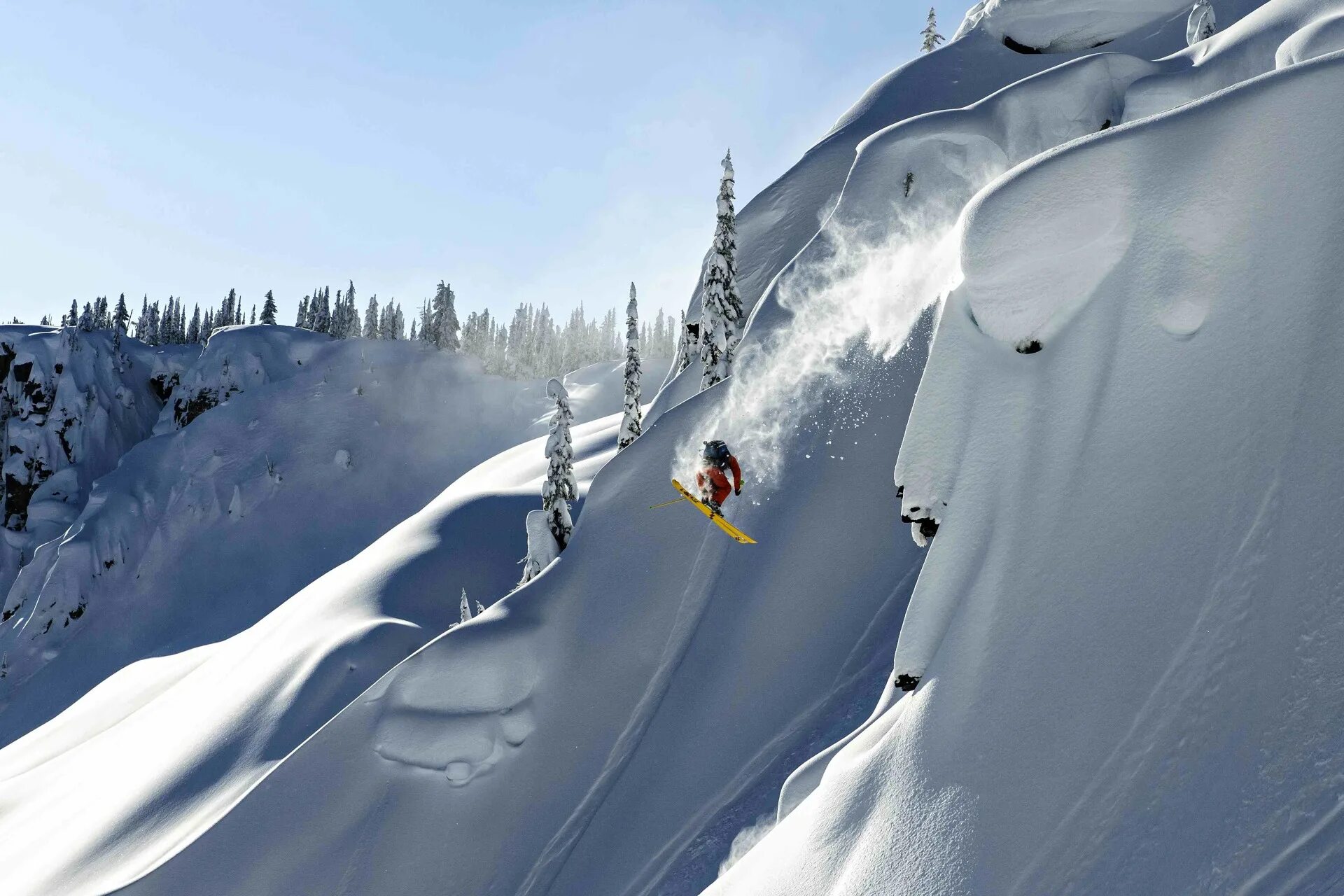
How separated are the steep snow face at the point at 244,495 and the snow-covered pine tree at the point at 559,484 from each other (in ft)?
118

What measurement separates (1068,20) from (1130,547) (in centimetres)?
3518

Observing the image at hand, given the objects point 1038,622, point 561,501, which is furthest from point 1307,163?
point 561,501

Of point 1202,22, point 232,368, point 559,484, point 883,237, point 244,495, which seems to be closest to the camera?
point 883,237

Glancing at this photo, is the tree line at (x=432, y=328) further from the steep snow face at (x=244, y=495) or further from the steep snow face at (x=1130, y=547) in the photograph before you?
the steep snow face at (x=1130, y=547)

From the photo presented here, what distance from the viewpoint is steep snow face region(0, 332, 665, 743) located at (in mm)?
57219

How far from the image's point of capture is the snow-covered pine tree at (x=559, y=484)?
1108 inches

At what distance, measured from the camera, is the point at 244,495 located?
65688mm

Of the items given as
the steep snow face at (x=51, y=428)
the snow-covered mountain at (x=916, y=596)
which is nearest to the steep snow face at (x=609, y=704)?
the snow-covered mountain at (x=916, y=596)

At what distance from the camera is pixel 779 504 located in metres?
23.6

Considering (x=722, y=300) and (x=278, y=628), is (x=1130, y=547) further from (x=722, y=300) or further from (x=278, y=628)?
(x=278, y=628)

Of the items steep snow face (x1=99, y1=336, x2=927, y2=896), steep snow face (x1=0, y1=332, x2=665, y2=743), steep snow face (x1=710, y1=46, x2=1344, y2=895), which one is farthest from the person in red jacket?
steep snow face (x1=0, y1=332, x2=665, y2=743)

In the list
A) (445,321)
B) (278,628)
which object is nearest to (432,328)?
(445,321)

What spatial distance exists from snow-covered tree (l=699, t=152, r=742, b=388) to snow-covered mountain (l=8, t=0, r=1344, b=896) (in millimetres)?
1754

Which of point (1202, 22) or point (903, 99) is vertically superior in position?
point (1202, 22)
